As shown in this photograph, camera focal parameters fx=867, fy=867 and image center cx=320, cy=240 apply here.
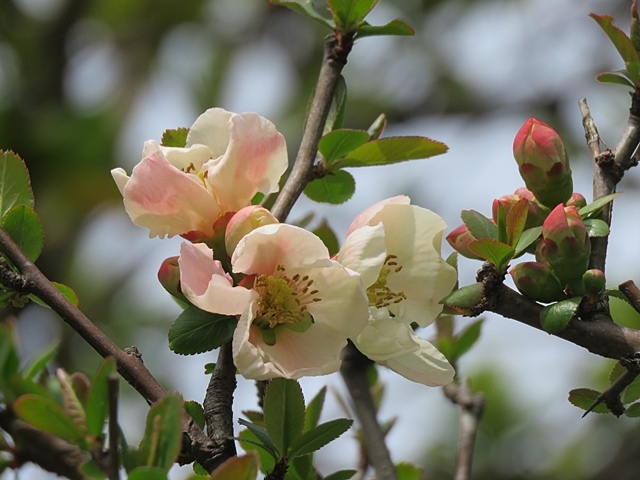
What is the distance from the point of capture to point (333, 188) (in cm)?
109

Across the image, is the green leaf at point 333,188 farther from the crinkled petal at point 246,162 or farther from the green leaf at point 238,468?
the green leaf at point 238,468

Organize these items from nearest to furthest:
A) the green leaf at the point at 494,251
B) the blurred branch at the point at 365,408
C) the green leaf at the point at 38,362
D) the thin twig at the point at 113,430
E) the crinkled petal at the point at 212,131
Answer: the thin twig at the point at 113,430 < the green leaf at the point at 38,362 < the green leaf at the point at 494,251 < the crinkled petal at the point at 212,131 < the blurred branch at the point at 365,408

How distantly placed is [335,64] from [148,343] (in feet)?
10.2

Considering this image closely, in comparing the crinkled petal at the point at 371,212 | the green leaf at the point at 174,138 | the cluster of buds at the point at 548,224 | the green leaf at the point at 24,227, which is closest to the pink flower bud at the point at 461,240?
the cluster of buds at the point at 548,224

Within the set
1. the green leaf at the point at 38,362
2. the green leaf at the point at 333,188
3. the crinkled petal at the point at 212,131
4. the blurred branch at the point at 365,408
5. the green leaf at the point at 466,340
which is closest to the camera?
the green leaf at the point at 38,362

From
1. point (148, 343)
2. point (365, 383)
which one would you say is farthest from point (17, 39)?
point (365, 383)

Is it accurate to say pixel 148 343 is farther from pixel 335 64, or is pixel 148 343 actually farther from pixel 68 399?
pixel 68 399

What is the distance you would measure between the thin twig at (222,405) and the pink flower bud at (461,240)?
270 mm

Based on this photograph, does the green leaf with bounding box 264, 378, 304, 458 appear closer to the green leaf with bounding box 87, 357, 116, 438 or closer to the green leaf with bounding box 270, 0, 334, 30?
the green leaf with bounding box 87, 357, 116, 438

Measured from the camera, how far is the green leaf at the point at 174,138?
973mm

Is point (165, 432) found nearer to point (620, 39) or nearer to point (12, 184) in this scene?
point (12, 184)

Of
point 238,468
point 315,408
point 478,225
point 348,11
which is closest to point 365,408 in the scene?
point 315,408

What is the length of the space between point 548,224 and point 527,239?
3 centimetres

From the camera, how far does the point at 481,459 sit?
3.06 metres
